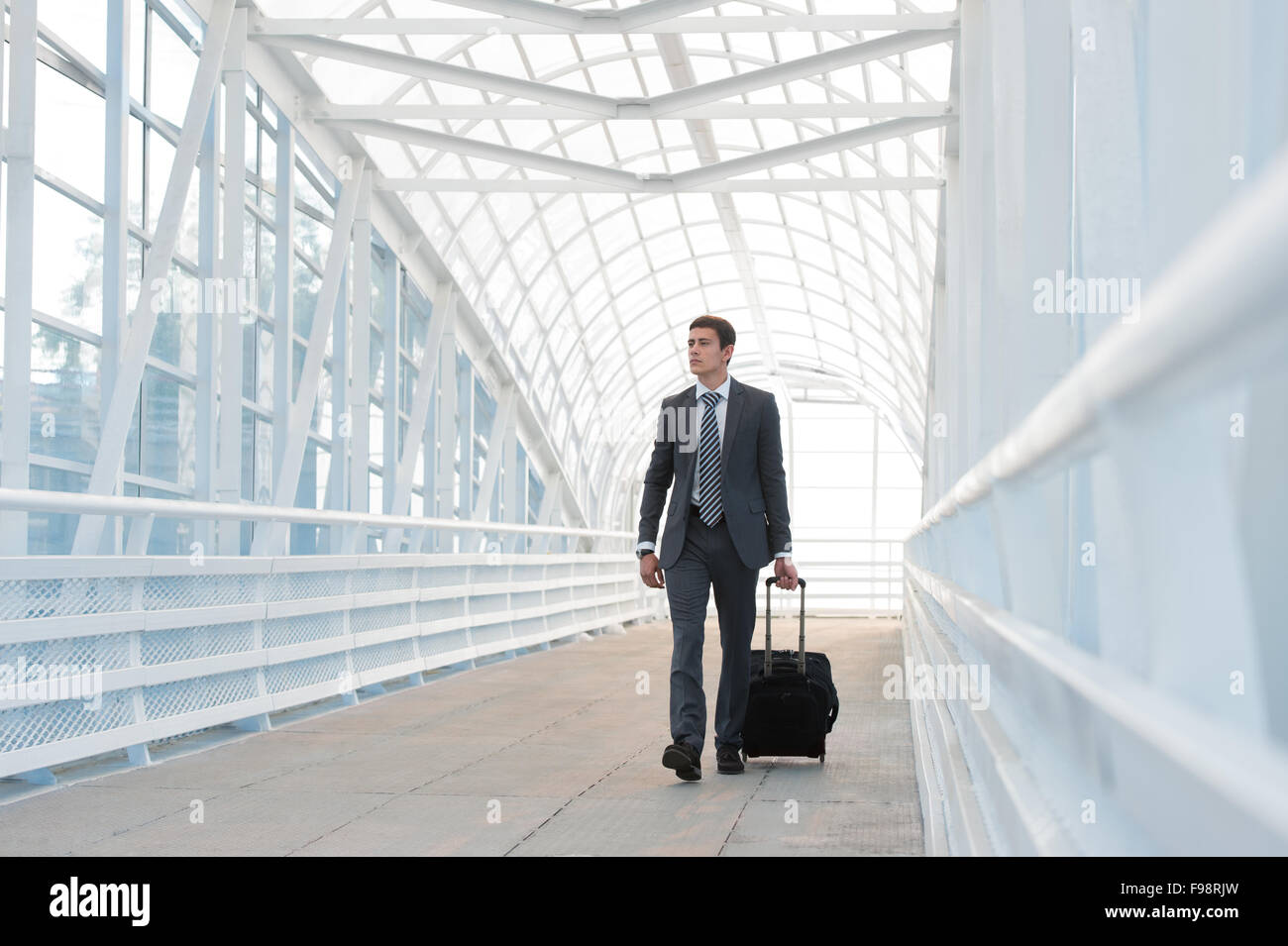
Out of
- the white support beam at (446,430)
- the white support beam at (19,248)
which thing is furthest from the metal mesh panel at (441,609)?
the white support beam at (446,430)

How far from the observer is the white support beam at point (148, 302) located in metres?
9.96

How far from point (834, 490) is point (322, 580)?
39407mm

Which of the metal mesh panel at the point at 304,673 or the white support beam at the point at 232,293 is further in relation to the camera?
the white support beam at the point at 232,293

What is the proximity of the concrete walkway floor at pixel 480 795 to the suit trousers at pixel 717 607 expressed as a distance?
38 centimetres

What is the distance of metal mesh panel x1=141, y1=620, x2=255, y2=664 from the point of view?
7.07 metres

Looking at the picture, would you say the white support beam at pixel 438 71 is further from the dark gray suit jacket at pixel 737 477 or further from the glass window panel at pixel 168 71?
the dark gray suit jacket at pixel 737 477

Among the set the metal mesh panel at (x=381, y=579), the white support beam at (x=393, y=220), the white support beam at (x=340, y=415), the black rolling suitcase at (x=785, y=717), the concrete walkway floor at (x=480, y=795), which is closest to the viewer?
the concrete walkway floor at (x=480, y=795)

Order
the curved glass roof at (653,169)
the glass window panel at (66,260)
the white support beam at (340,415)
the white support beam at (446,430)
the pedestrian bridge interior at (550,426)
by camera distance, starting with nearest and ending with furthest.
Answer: the pedestrian bridge interior at (550,426), the glass window panel at (66,260), the curved glass roof at (653,169), the white support beam at (340,415), the white support beam at (446,430)

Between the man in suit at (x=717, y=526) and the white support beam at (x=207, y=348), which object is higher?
the white support beam at (x=207, y=348)

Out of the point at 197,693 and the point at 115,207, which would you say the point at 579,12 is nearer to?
the point at 115,207

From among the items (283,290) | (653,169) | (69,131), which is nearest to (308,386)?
(283,290)

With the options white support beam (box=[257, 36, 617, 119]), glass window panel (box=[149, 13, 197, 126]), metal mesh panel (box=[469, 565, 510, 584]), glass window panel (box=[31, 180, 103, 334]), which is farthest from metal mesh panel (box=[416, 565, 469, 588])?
glass window panel (box=[149, 13, 197, 126])
